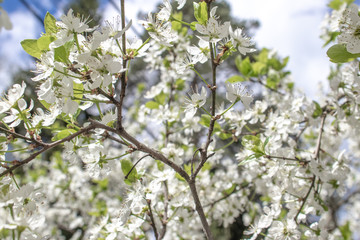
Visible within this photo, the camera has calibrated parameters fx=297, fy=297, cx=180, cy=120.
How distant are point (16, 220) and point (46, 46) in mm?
456

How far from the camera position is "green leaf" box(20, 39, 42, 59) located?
2.66 feet

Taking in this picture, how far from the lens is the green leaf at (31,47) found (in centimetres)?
81

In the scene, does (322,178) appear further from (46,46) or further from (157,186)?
(46,46)

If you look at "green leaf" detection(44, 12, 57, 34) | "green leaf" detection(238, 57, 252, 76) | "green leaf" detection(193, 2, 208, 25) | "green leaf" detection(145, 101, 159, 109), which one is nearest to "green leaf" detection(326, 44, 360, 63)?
"green leaf" detection(193, 2, 208, 25)

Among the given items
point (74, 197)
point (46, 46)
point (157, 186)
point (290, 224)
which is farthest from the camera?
point (74, 197)

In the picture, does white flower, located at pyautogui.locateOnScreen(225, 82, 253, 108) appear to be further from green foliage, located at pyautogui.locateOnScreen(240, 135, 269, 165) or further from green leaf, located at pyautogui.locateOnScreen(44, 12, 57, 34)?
green leaf, located at pyautogui.locateOnScreen(44, 12, 57, 34)

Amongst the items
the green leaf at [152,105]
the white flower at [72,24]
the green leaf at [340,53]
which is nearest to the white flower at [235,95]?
the green leaf at [340,53]

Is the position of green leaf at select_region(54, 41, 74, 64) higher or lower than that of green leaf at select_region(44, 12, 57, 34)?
lower

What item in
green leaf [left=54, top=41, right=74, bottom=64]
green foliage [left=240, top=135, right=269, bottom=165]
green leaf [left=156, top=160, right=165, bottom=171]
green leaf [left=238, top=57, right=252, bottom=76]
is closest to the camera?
green leaf [left=54, top=41, right=74, bottom=64]

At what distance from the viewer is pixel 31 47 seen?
2.70ft

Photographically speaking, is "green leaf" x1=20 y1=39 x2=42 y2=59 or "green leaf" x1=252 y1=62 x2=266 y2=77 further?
"green leaf" x1=252 y1=62 x2=266 y2=77

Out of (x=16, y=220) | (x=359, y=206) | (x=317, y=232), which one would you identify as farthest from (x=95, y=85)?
(x=359, y=206)

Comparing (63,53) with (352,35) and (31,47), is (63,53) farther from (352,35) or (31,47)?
(352,35)

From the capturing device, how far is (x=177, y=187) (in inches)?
63.3
